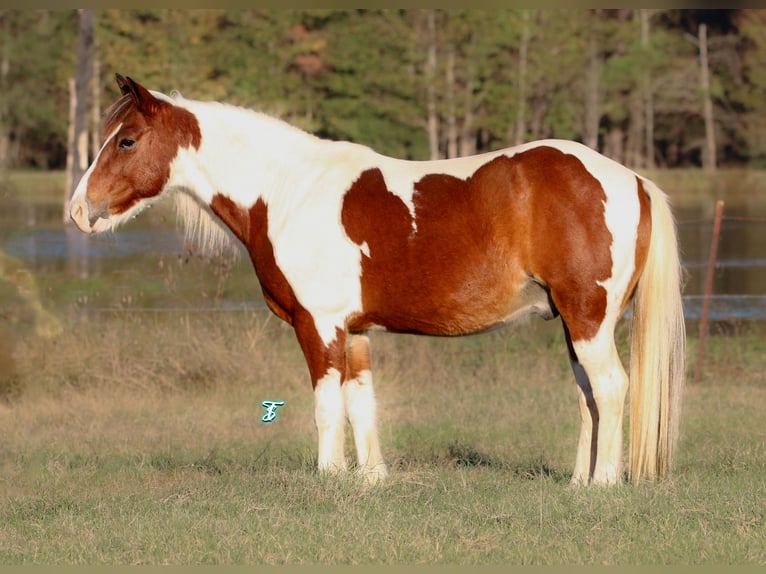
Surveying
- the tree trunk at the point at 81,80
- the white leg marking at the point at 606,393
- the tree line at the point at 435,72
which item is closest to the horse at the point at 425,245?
the white leg marking at the point at 606,393

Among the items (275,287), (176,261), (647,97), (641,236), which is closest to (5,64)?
(647,97)

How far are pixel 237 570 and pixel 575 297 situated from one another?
2095mm

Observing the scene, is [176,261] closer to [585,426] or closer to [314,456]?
[314,456]

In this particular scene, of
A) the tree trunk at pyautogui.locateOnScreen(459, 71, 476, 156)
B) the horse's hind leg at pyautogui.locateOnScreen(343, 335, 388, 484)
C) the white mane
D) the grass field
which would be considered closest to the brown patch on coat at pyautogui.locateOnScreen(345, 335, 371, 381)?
the horse's hind leg at pyautogui.locateOnScreen(343, 335, 388, 484)

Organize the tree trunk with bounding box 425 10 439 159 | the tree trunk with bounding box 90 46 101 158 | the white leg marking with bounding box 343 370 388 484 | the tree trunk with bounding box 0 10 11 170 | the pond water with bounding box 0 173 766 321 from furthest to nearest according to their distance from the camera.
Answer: the tree trunk with bounding box 90 46 101 158 → the tree trunk with bounding box 0 10 11 170 → the tree trunk with bounding box 425 10 439 159 → the pond water with bounding box 0 173 766 321 → the white leg marking with bounding box 343 370 388 484

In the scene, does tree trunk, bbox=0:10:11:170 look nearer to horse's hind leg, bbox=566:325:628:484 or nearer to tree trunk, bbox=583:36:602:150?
tree trunk, bbox=583:36:602:150

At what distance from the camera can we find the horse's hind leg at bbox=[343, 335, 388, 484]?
6129 millimetres

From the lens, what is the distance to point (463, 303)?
584 centimetres

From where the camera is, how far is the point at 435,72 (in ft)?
144

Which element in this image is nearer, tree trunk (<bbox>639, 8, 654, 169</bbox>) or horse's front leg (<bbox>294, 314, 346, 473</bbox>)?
horse's front leg (<bbox>294, 314, 346, 473</bbox>)

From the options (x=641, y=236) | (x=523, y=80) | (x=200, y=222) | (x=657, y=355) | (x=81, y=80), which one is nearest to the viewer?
(x=641, y=236)

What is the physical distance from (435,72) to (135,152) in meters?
38.5

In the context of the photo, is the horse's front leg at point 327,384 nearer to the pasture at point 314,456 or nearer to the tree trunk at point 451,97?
the pasture at point 314,456

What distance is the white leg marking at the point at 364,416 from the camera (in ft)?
20.1
